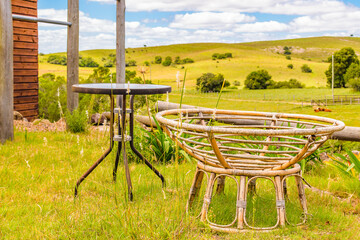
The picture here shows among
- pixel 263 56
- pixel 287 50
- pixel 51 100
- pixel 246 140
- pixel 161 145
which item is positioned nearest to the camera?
pixel 246 140

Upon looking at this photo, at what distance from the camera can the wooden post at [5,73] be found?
4.20 meters

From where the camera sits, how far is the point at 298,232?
6.51ft

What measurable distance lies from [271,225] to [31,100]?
23.6ft

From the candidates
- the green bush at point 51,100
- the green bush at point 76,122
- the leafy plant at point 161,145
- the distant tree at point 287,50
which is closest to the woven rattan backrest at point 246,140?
the leafy plant at point 161,145

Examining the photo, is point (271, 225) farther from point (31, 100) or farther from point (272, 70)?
point (272, 70)

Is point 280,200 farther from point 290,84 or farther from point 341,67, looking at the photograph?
point 341,67

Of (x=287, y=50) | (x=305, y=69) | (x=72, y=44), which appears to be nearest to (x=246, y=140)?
(x=72, y=44)

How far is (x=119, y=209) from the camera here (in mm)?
1978

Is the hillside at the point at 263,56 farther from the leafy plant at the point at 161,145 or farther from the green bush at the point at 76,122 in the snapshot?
the leafy plant at the point at 161,145

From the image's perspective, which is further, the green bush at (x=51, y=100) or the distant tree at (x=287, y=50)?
the distant tree at (x=287, y=50)

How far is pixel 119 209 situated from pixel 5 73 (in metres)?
3.02

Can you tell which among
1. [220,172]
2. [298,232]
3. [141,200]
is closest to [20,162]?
[141,200]

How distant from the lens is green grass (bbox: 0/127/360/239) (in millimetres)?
→ 1767

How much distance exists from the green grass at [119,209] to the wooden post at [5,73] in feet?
2.69
